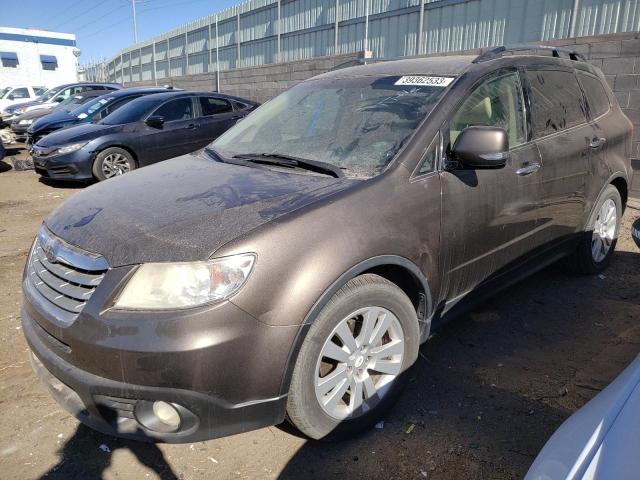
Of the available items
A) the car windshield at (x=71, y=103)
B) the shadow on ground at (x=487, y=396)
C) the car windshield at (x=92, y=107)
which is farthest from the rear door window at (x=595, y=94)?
the car windshield at (x=71, y=103)

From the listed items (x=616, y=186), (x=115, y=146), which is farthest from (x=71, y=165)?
(x=616, y=186)

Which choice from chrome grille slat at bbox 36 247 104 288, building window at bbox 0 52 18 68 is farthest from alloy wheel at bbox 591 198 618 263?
building window at bbox 0 52 18 68

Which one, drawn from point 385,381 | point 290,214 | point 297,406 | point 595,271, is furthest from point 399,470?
point 595,271

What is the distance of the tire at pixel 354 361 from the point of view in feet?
7.04

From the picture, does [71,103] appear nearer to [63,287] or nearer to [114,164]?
[114,164]

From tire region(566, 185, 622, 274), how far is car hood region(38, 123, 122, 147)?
7386 millimetres

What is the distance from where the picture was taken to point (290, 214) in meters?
2.16

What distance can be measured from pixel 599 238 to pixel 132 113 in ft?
25.2

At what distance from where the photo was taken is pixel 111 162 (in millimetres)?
8516

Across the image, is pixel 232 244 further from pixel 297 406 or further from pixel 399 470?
pixel 399 470

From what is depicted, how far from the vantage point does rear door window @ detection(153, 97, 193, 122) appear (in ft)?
29.7

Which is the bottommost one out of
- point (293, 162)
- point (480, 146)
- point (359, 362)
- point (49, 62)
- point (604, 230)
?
point (359, 362)

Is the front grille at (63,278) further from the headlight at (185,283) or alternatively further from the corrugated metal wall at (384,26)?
the corrugated metal wall at (384,26)

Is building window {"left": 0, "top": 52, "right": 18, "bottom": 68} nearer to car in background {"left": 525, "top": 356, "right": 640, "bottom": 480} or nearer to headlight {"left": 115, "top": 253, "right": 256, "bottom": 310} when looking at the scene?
headlight {"left": 115, "top": 253, "right": 256, "bottom": 310}
